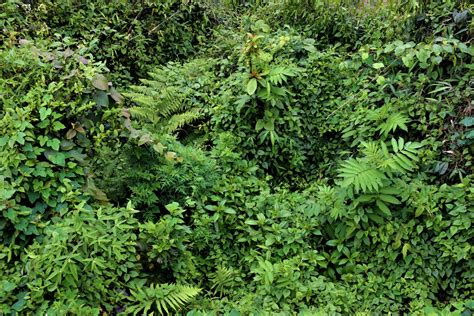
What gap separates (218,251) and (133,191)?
0.82m

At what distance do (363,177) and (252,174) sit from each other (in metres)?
1.12

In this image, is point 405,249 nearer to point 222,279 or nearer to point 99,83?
point 222,279

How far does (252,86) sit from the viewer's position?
417cm

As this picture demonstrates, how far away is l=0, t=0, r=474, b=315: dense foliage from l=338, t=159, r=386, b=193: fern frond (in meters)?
0.01

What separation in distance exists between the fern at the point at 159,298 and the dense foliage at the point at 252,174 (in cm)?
1

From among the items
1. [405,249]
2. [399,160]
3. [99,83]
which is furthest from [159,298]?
[399,160]

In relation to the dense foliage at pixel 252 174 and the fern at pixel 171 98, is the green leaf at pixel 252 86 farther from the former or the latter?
the fern at pixel 171 98

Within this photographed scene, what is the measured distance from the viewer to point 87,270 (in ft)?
8.48

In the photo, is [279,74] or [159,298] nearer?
[159,298]

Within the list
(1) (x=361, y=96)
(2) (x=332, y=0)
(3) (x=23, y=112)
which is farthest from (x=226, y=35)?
(3) (x=23, y=112)

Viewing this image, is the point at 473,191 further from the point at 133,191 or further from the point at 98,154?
the point at 98,154

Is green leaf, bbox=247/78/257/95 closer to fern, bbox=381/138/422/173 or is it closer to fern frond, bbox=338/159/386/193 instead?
fern frond, bbox=338/159/386/193

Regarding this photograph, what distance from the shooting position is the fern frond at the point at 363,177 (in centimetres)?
335

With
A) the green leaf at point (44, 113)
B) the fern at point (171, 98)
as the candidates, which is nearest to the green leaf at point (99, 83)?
the green leaf at point (44, 113)
